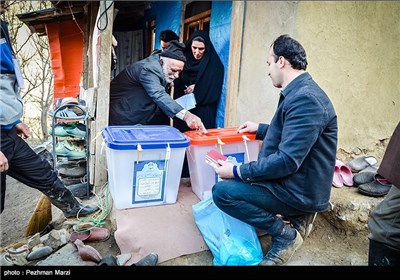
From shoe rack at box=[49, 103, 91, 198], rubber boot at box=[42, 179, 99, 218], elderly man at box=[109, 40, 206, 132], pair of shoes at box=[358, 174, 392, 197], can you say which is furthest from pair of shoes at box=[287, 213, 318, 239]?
shoe rack at box=[49, 103, 91, 198]

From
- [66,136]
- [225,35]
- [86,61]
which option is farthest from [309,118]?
[86,61]

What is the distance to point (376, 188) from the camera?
3033mm

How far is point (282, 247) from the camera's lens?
2.33 meters

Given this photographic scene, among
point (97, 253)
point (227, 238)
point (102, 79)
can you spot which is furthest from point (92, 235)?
point (102, 79)

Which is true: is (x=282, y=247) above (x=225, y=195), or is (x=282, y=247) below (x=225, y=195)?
below

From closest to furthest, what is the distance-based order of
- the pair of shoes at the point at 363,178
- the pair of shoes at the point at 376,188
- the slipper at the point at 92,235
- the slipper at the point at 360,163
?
the slipper at the point at 92,235
the pair of shoes at the point at 376,188
the pair of shoes at the point at 363,178
the slipper at the point at 360,163

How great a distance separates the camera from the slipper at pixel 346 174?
10.9 ft

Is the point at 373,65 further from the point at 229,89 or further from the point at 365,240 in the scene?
the point at 365,240

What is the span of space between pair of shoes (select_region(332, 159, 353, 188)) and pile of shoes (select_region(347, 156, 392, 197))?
0.22 feet

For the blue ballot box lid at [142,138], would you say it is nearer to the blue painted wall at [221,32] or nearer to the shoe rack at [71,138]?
the shoe rack at [71,138]

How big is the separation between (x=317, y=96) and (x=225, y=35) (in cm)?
207

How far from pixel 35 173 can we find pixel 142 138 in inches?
42.0

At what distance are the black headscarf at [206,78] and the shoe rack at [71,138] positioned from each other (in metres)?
1.20

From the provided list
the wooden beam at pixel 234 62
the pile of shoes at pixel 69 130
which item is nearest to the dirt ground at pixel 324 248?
the pile of shoes at pixel 69 130
